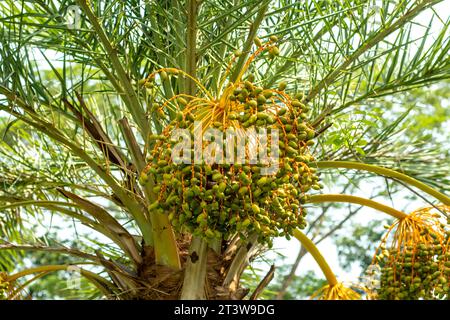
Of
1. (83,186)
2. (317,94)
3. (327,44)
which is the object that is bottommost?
(83,186)

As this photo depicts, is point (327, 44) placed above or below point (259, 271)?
above

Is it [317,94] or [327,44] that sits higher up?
[327,44]

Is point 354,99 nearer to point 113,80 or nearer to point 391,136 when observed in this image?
point 391,136

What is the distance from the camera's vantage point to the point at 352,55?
2.80m

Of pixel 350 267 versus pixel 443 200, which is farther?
pixel 350 267

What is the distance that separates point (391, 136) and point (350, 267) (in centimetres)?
496

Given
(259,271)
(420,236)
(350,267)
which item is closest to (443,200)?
(420,236)

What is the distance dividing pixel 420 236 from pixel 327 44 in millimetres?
888
